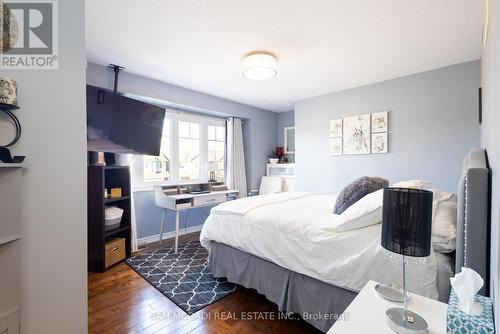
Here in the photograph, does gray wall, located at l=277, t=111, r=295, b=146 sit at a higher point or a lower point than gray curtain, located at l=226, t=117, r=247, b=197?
higher

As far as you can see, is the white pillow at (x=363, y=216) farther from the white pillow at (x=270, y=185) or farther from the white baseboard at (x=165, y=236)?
the white pillow at (x=270, y=185)

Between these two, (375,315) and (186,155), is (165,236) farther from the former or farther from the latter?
(375,315)

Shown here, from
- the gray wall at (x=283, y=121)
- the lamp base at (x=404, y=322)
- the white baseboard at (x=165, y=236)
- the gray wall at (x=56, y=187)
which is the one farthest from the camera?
the gray wall at (x=283, y=121)

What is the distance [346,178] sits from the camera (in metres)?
3.67

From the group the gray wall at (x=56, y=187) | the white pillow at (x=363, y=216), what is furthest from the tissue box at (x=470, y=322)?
the gray wall at (x=56, y=187)

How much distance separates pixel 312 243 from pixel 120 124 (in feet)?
6.85

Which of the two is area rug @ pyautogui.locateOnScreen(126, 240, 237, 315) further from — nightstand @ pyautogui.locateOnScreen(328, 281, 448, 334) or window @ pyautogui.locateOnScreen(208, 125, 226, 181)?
window @ pyautogui.locateOnScreen(208, 125, 226, 181)

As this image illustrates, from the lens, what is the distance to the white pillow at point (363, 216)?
59.3 inches

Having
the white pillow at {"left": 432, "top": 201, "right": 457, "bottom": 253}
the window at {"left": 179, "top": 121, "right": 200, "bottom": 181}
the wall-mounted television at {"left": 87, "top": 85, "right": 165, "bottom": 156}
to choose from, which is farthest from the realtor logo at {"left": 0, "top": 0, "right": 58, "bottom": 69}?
the window at {"left": 179, "top": 121, "right": 200, "bottom": 181}

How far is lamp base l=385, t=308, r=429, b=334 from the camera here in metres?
0.83

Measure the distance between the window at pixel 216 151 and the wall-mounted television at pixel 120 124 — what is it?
1.63 m

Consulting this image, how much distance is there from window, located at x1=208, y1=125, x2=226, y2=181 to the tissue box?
3.82 metres

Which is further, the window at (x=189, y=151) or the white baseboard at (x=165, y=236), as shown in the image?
the window at (x=189, y=151)

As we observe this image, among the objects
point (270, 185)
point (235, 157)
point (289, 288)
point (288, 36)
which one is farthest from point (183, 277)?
point (270, 185)
